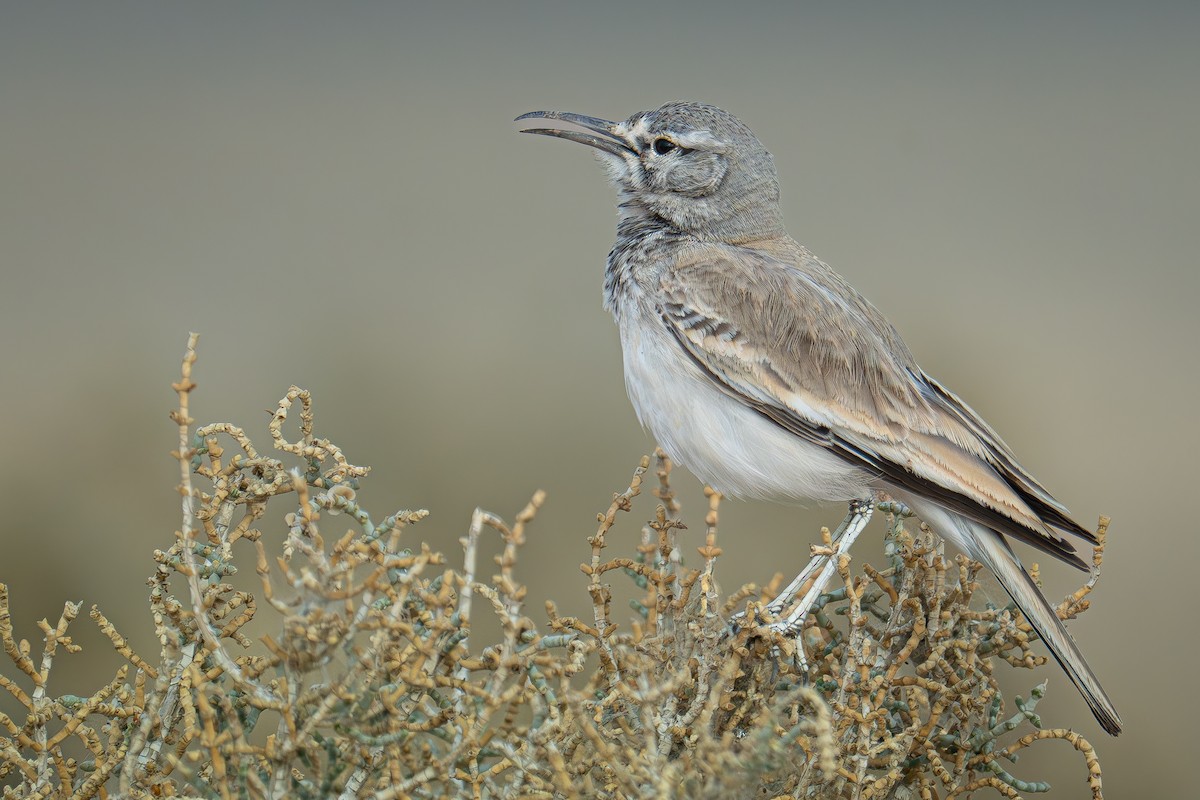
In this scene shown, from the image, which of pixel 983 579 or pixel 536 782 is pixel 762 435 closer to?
pixel 983 579

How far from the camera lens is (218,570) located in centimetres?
148

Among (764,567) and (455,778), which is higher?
(764,567)

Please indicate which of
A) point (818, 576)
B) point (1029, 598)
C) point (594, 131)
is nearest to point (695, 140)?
point (594, 131)

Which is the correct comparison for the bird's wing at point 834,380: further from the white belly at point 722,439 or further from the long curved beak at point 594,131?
the long curved beak at point 594,131

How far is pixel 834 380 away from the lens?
2232mm

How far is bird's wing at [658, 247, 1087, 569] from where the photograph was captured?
6.97 feet

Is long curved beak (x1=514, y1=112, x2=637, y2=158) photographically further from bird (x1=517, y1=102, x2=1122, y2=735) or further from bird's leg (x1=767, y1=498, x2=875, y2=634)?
bird's leg (x1=767, y1=498, x2=875, y2=634)

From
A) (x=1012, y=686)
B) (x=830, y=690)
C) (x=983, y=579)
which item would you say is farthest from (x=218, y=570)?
(x=1012, y=686)

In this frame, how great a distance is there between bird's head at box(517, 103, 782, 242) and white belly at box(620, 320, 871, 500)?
38 cm

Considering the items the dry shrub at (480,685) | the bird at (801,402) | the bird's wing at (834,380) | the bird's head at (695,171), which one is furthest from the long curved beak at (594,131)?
the dry shrub at (480,685)

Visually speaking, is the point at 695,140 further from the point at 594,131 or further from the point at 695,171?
the point at 594,131

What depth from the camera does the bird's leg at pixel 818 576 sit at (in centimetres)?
190

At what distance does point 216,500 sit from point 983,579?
4.46ft

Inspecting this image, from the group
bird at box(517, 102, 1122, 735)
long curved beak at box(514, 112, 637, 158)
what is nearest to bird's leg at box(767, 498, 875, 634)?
bird at box(517, 102, 1122, 735)
